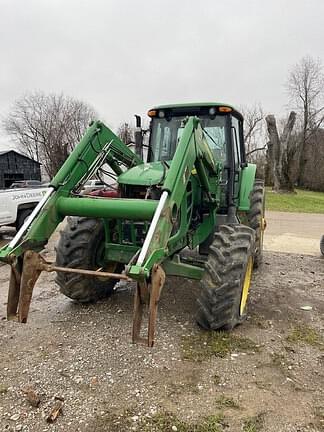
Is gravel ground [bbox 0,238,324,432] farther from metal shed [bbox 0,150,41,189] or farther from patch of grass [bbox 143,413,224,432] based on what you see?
metal shed [bbox 0,150,41,189]

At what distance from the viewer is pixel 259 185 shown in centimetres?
645

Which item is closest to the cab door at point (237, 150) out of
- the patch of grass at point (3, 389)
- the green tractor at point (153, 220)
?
the green tractor at point (153, 220)

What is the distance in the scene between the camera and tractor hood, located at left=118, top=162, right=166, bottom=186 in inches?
155

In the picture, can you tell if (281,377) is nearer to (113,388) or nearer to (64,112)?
(113,388)

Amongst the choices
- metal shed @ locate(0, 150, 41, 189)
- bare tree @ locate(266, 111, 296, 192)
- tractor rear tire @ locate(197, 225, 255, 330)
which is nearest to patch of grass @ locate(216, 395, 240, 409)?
tractor rear tire @ locate(197, 225, 255, 330)

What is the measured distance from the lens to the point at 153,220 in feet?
9.85

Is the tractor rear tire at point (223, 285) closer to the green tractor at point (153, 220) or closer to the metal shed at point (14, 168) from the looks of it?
the green tractor at point (153, 220)

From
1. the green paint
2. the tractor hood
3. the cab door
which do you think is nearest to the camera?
the tractor hood

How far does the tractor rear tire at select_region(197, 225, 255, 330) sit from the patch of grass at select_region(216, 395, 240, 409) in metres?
0.92

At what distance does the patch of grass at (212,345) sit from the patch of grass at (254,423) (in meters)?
0.80

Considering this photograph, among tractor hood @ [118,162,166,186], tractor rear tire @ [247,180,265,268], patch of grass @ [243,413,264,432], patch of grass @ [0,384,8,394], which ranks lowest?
patch of grass @ [0,384,8,394]

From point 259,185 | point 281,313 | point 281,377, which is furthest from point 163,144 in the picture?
point 281,377

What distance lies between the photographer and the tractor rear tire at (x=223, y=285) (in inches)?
143

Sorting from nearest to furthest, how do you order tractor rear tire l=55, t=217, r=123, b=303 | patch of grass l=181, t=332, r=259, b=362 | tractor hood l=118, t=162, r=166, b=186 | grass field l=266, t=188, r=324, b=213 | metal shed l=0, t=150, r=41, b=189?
patch of grass l=181, t=332, r=259, b=362, tractor hood l=118, t=162, r=166, b=186, tractor rear tire l=55, t=217, r=123, b=303, grass field l=266, t=188, r=324, b=213, metal shed l=0, t=150, r=41, b=189
